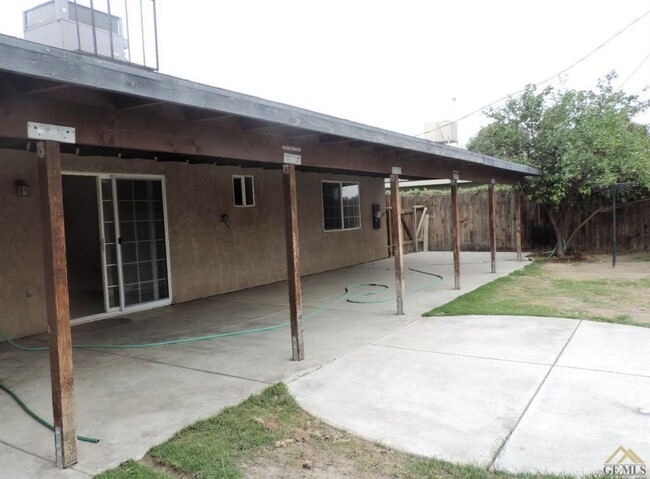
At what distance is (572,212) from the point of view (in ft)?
44.4

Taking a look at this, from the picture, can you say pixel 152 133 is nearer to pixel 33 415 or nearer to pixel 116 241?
pixel 33 415

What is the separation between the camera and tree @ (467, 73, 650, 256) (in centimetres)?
1102

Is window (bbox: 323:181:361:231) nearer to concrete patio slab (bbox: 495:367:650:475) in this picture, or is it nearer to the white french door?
the white french door

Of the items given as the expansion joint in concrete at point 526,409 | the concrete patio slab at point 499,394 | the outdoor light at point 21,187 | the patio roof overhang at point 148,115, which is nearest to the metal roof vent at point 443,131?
the patio roof overhang at point 148,115

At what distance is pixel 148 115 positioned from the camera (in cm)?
346

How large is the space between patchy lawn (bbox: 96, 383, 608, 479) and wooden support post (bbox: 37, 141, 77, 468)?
369 mm

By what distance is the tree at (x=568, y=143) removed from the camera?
11016mm

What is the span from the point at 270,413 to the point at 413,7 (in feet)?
66.2

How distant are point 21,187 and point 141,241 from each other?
1824mm

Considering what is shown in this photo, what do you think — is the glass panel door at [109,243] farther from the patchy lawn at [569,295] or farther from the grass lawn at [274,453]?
the patchy lawn at [569,295]

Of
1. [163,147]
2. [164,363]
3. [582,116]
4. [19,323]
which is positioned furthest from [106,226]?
[582,116]

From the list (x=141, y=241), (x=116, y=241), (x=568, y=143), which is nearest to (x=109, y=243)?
(x=116, y=241)

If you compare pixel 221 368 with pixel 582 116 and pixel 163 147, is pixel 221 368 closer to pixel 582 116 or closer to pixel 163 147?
pixel 163 147

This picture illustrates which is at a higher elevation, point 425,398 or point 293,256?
point 293,256
